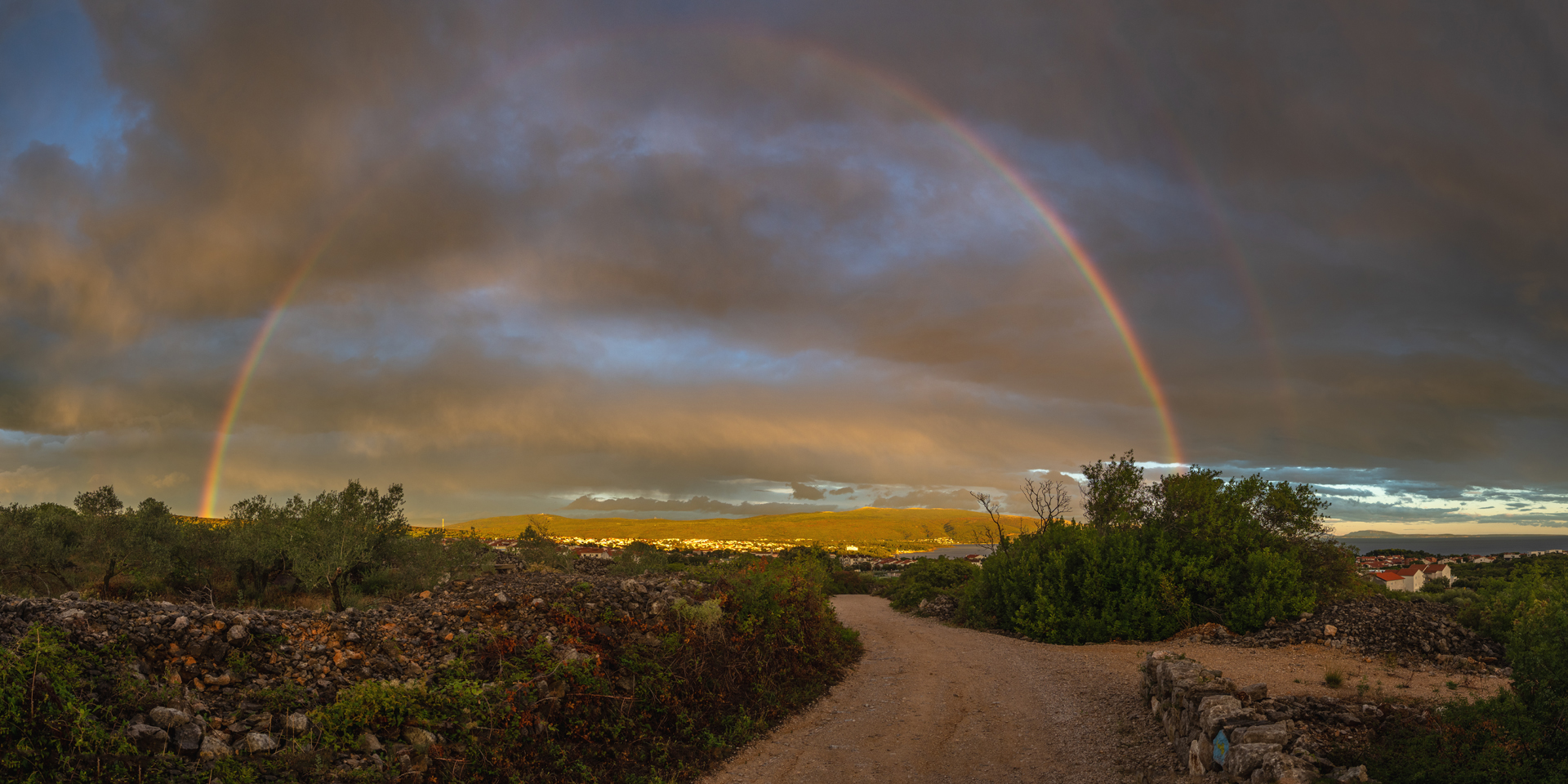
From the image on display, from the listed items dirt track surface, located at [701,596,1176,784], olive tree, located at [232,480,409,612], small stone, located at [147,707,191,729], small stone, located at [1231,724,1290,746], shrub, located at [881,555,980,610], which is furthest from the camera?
shrub, located at [881,555,980,610]

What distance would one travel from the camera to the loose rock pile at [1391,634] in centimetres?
1609

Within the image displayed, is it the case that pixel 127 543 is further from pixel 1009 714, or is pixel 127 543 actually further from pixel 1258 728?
pixel 1258 728

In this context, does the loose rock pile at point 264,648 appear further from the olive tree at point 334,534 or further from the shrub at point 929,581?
the shrub at point 929,581

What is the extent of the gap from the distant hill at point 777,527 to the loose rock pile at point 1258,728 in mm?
124820

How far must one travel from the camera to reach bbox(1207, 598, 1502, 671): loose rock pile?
16.1 m

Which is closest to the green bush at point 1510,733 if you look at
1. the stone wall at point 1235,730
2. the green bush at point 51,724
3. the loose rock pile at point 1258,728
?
the loose rock pile at point 1258,728

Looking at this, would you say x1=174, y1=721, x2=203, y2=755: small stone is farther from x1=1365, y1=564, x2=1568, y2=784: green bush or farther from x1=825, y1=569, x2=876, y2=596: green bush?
x1=825, y1=569, x2=876, y2=596: green bush

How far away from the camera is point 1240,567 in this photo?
71.1 feet

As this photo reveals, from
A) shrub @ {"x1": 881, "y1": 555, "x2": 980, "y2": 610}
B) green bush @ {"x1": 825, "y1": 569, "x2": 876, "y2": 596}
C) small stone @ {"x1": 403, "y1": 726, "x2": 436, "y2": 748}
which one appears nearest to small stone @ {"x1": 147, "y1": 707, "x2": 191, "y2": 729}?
small stone @ {"x1": 403, "y1": 726, "x2": 436, "y2": 748}

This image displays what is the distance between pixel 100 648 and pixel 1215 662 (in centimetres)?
1940

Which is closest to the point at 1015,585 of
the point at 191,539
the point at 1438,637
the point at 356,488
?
the point at 1438,637

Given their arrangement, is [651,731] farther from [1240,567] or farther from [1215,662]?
[1240,567]

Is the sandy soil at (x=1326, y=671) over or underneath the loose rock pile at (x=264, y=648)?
underneath

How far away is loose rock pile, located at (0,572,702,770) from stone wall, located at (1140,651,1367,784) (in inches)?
340
